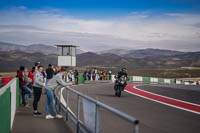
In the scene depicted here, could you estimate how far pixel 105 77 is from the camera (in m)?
46.4

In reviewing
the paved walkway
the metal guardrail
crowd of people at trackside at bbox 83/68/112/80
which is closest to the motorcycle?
the metal guardrail

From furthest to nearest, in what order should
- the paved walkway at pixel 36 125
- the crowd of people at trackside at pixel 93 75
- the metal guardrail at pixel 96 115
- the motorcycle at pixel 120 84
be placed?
the crowd of people at trackside at pixel 93 75, the motorcycle at pixel 120 84, the paved walkway at pixel 36 125, the metal guardrail at pixel 96 115

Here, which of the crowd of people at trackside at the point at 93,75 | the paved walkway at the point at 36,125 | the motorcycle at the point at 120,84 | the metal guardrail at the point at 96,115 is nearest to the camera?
the metal guardrail at the point at 96,115

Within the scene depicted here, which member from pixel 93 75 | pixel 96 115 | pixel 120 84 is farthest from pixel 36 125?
pixel 93 75

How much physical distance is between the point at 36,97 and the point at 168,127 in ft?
16.3

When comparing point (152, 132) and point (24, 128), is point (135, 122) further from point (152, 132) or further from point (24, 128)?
point (24, 128)

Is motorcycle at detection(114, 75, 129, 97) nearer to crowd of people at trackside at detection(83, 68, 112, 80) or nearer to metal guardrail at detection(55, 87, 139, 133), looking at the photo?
metal guardrail at detection(55, 87, 139, 133)

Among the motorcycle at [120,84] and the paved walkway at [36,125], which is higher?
the motorcycle at [120,84]

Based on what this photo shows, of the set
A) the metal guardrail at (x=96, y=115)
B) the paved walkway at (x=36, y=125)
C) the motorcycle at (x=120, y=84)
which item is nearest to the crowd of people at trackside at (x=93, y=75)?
the motorcycle at (x=120, y=84)

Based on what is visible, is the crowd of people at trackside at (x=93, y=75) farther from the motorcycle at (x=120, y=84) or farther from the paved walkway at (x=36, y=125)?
the paved walkway at (x=36, y=125)

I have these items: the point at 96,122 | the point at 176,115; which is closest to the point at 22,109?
the point at 176,115

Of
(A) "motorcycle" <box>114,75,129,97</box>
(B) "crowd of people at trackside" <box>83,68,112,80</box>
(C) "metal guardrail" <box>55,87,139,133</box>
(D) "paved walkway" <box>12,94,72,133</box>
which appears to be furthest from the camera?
(B) "crowd of people at trackside" <box>83,68,112,80</box>

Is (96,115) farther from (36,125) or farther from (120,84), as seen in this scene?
(120,84)

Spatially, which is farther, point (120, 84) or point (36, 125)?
point (120, 84)
